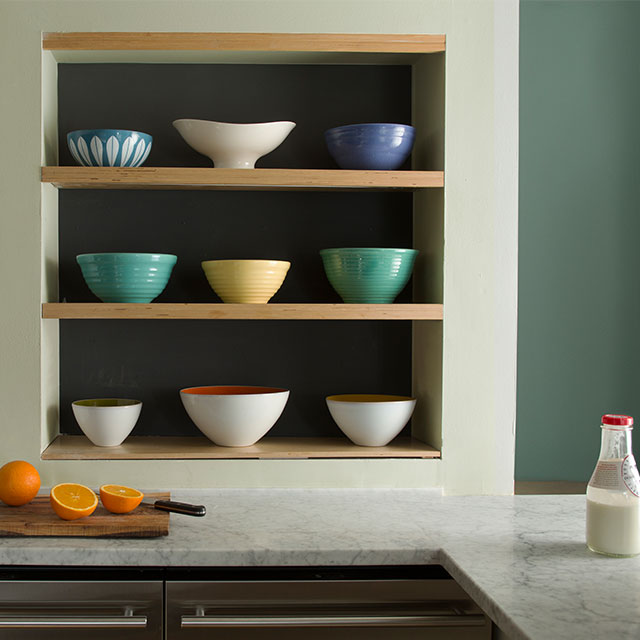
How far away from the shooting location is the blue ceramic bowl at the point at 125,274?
202cm

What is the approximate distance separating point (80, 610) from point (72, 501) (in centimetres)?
25

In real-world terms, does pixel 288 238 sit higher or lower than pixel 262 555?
higher

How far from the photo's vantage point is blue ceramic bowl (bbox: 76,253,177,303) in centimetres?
202

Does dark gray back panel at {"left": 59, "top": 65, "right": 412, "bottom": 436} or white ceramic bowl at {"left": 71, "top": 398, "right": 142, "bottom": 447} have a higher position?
dark gray back panel at {"left": 59, "top": 65, "right": 412, "bottom": 436}

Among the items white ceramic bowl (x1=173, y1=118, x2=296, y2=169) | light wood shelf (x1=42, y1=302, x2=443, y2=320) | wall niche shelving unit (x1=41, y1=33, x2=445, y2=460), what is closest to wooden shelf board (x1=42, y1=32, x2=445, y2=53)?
wall niche shelving unit (x1=41, y1=33, x2=445, y2=460)

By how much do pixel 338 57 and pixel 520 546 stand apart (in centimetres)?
141

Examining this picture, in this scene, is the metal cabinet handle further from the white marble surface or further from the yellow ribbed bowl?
the yellow ribbed bowl

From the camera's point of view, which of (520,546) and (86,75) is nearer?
(520,546)

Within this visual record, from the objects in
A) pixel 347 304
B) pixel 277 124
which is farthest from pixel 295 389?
pixel 277 124

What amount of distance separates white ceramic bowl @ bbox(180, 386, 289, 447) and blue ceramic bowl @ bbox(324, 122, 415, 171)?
0.66 m

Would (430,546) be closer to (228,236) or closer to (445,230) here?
(445,230)

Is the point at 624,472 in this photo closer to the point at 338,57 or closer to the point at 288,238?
the point at 288,238

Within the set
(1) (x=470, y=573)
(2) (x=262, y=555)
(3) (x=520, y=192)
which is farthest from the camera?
(3) (x=520, y=192)

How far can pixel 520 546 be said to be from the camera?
63.2 inches
